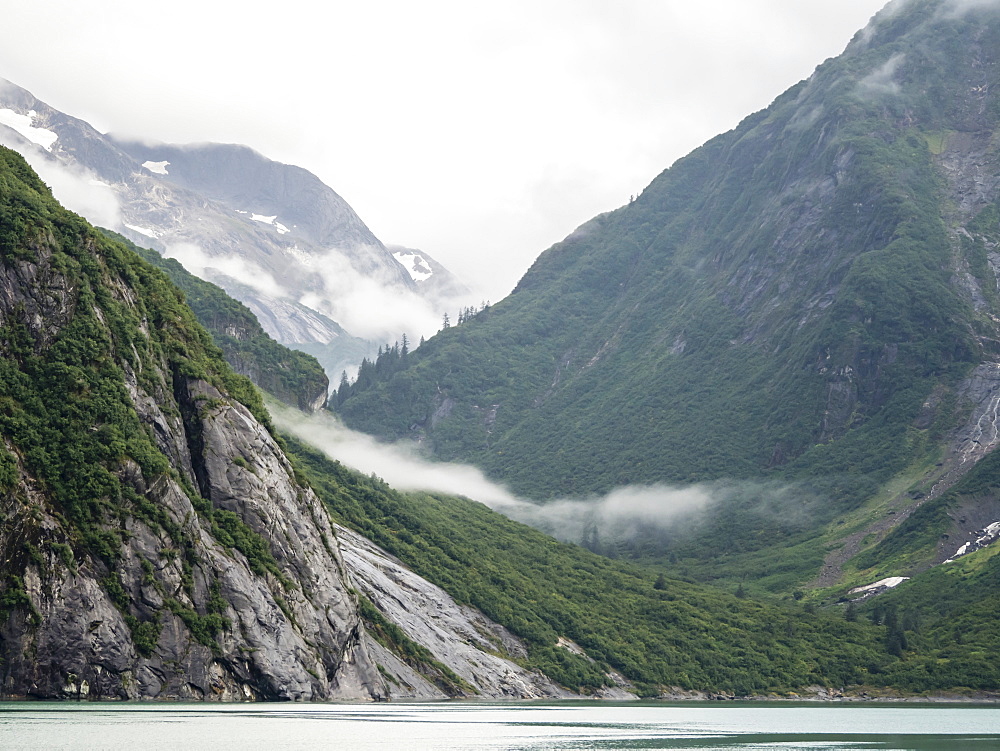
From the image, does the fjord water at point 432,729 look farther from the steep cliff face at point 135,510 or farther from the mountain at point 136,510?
the mountain at point 136,510

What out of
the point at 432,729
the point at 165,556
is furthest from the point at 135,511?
the point at 432,729

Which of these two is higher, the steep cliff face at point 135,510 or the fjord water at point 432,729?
the steep cliff face at point 135,510

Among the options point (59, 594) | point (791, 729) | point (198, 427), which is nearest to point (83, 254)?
point (198, 427)

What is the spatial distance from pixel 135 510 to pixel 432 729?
142 feet

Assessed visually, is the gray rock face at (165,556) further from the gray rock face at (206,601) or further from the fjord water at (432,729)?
the fjord water at (432,729)

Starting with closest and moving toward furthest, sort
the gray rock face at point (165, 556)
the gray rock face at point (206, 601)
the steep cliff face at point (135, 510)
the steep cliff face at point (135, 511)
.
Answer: the gray rock face at point (206, 601), the gray rock face at point (165, 556), the steep cliff face at point (135, 510), the steep cliff face at point (135, 511)

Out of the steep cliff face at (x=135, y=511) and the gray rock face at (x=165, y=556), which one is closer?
the gray rock face at (x=165, y=556)

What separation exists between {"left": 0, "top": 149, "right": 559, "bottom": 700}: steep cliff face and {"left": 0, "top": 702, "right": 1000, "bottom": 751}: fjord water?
6.15 meters

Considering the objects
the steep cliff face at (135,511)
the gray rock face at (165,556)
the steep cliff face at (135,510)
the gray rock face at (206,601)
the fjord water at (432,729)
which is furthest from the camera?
the steep cliff face at (135,511)

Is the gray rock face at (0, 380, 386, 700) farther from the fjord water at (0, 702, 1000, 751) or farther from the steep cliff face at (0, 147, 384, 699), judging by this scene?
the fjord water at (0, 702, 1000, 751)

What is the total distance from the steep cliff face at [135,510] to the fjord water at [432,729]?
615 cm

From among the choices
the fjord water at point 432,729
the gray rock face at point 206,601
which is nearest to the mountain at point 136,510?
the gray rock face at point 206,601

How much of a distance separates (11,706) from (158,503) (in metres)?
33.0

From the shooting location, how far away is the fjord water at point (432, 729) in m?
87.2
